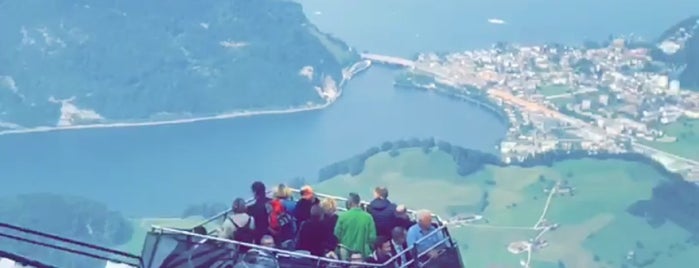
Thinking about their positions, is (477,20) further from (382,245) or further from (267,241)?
(267,241)

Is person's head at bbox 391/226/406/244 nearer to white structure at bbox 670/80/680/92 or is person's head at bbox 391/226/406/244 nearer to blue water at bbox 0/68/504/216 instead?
blue water at bbox 0/68/504/216

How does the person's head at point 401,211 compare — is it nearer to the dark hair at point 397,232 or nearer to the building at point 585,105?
the dark hair at point 397,232

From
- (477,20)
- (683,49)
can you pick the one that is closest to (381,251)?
(683,49)

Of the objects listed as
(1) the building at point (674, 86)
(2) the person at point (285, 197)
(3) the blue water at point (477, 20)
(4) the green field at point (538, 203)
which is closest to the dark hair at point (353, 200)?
(2) the person at point (285, 197)

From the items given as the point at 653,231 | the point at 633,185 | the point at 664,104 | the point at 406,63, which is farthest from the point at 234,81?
the point at 653,231

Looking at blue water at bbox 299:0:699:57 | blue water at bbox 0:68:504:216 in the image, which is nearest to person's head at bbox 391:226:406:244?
blue water at bbox 0:68:504:216

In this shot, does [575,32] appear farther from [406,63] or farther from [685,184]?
[685,184]
